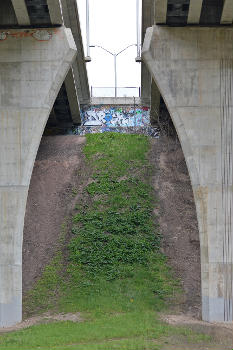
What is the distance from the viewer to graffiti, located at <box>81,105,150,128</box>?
1678 inches

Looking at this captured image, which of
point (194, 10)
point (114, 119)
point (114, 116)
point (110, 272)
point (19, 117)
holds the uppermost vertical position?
point (194, 10)

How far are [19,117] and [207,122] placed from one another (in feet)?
21.1

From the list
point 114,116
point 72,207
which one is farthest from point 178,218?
point 114,116

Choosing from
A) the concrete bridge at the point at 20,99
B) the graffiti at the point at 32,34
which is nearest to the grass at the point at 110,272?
the concrete bridge at the point at 20,99

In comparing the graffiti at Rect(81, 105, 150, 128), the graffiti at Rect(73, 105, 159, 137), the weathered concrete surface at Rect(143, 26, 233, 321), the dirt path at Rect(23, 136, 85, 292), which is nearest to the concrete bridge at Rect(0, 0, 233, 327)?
the weathered concrete surface at Rect(143, 26, 233, 321)

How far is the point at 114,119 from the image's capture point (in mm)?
43188

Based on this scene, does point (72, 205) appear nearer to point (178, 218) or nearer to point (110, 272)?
point (178, 218)

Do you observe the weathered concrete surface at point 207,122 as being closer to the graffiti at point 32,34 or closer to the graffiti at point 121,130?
the graffiti at point 32,34

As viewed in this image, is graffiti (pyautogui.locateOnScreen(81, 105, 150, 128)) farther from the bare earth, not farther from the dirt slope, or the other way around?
the dirt slope

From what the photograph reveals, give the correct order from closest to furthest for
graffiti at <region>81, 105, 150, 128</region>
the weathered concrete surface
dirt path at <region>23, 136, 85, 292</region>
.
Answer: the weathered concrete surface → dirt path at <region>23, 136, 85, 292</region> → graffiti at <region>81, 105, 150, 128</region>

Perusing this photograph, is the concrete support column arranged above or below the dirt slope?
above

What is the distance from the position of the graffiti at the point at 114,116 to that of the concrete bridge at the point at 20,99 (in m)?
17.9

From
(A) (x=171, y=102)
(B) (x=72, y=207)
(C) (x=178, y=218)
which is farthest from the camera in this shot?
(B) (x=72, y=207)

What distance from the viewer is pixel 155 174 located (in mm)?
35250
